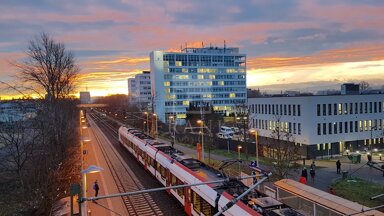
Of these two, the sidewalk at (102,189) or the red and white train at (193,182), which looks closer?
the red and white train at (193,182)

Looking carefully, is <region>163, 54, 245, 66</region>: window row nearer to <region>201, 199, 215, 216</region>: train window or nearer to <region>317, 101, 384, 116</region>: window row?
<region>317, 101, 384, 116</region>: window row

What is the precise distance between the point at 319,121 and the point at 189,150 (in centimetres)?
1864

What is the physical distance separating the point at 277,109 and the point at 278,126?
19.8ft

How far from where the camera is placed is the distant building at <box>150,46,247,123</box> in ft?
390

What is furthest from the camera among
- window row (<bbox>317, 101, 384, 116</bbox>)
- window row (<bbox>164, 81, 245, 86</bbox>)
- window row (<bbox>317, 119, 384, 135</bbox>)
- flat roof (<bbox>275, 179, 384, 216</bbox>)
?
window row (<bbox>164, 81, 245, 86</bbox>)

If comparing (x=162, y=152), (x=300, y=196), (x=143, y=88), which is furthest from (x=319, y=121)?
(x=143, y=88)

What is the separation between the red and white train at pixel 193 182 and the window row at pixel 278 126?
19.6 metres

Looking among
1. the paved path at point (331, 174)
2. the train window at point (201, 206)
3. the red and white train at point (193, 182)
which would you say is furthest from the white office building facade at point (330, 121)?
the train window at point (201, 206)

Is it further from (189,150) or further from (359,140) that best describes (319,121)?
(189,150)

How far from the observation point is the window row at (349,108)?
158 ft

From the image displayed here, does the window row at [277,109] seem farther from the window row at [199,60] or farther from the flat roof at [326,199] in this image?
the window row at [199,60]

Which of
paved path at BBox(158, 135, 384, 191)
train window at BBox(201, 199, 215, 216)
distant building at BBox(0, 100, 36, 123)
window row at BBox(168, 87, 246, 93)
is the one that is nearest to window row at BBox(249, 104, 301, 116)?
paved path at BBox(158, 135, 384, 191)

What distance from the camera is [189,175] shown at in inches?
768

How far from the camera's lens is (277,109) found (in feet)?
175
